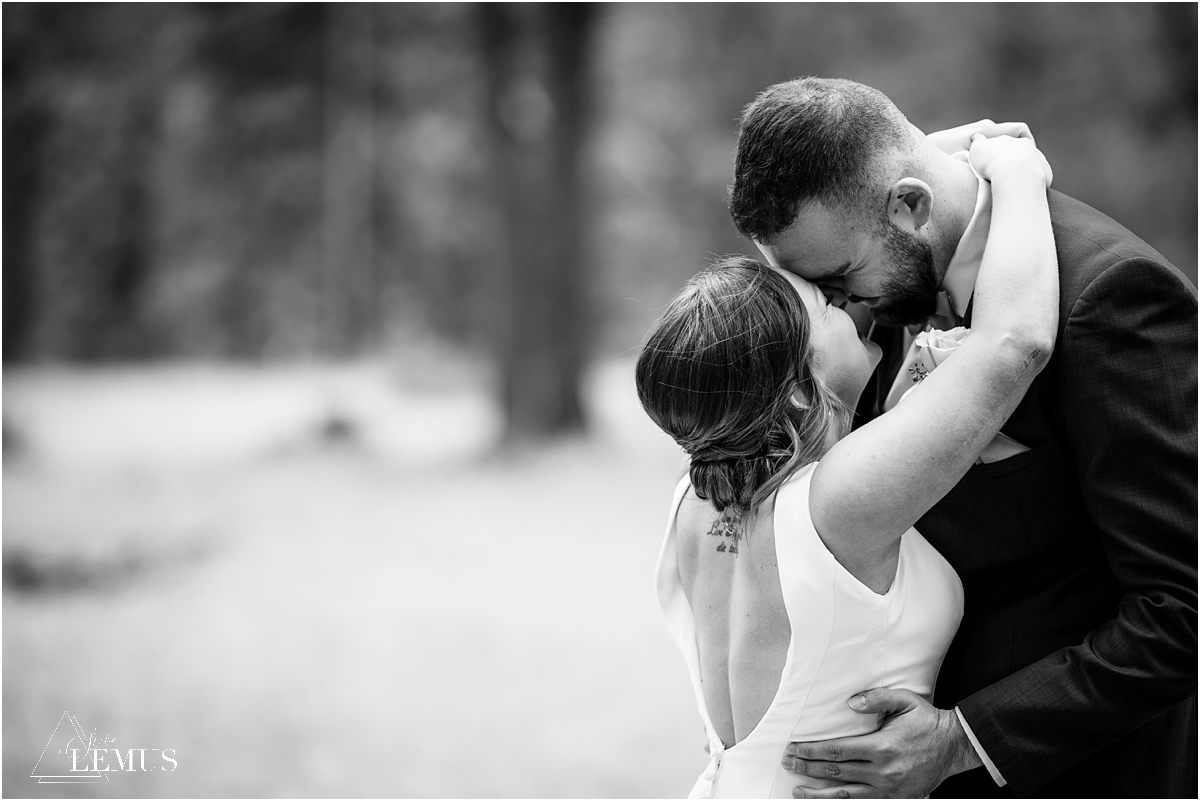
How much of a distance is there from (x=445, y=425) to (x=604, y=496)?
7994mm

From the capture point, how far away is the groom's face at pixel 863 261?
234 cm

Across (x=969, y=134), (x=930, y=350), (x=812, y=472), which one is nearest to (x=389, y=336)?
(x=969, y=134)

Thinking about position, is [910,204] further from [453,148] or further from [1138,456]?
[453,148]

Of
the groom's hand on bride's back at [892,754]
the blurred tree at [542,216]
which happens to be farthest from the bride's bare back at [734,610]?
the blurred tree at [542,216]

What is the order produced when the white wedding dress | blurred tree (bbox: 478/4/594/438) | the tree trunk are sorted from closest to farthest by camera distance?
the white wedding dress < blurred tree (bbox: 478/4/594/438) < the tree trunk

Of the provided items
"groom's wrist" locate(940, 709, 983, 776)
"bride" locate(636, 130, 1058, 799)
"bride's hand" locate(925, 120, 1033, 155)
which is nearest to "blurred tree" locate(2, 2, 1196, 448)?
"bride's hand" locate(925, 120, 1033, 155)

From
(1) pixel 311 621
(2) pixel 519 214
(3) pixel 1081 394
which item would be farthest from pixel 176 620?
(3) pixel 1081 394

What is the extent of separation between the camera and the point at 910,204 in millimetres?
2344

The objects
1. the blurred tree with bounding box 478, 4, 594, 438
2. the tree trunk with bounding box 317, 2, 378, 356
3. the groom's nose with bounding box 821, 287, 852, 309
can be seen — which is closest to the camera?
the groom's nose with bounding box 821, 287, 852, 309

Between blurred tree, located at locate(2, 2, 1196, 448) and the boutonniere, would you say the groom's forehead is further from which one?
blurred tree, located at locate(2, 2, 1196, 448)

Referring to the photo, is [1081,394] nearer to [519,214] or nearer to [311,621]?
[311,621]

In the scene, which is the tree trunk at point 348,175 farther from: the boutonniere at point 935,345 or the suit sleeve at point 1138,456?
the suit sleeve at point 1138,456

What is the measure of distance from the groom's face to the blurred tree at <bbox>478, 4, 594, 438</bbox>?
11.3 meters

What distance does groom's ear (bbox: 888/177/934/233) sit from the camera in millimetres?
2320
